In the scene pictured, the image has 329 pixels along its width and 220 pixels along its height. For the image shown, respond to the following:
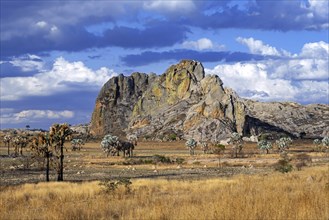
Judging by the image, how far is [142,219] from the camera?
12.7 metres

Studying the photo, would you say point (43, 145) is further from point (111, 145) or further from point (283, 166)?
point (111, 145)

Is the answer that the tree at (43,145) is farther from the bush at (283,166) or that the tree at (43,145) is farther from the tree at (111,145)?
the tree at (111,145)

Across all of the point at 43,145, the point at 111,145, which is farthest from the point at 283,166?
the point at 111,145

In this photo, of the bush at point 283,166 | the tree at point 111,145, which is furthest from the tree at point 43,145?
the tree at point 111,145

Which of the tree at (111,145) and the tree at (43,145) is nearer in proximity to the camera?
the tree at (43,145)

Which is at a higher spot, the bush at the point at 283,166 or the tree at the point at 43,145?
the tree at the point at 43,145

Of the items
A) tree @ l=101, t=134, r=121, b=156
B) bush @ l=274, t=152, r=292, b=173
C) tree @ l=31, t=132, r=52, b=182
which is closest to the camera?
bush @ l=274, t=152, r=292, b=173

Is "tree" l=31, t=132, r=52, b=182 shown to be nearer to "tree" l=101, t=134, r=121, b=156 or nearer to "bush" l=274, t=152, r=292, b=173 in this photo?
"bush" l=274, t=152, r=292, b=173

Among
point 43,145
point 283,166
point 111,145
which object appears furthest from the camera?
point 111,145

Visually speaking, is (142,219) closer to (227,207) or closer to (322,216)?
(227,207)

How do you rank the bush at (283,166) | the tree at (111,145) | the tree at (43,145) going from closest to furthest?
the bush at (283,166)
the tree at (43,145)
the tree at (111,145)

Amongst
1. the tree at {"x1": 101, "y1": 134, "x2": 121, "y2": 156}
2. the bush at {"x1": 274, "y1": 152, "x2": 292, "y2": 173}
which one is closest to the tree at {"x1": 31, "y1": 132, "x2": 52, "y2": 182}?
the bush at {"x1": 274, "y1": 152, "x2": 292, "y2": 173}

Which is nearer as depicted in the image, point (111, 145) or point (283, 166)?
point (283, 166)

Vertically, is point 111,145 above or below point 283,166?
above
